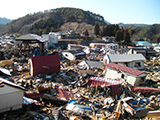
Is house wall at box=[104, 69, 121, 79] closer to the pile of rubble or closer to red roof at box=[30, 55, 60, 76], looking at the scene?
the pile of rubble

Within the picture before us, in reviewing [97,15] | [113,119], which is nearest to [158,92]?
[113,119]

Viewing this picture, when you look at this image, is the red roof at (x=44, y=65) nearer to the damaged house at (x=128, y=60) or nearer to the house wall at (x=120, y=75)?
the house wall at (x=120, y=75)

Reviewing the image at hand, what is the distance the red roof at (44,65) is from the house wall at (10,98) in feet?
17.0

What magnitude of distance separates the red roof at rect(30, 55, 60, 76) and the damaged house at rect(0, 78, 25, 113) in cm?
518

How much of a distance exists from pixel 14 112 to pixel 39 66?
18.1 ft

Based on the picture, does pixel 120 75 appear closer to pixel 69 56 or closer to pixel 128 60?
pixel 128 60

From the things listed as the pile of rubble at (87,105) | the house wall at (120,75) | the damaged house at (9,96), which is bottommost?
the pile of rubble at (87,105)

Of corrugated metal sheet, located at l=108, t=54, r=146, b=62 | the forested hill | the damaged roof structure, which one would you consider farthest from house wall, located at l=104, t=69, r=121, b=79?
the forested hill

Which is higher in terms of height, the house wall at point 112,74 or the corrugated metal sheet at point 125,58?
the corrugated metal sheet at point 125,58

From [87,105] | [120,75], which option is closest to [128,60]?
[120,75]

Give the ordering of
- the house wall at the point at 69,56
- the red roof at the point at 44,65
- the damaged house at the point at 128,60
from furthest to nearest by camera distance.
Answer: the house wall at the point at 69,56 < the damaged house at the point at 128,60 < the red roof at the point at 44,65

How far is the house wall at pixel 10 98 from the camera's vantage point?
484 centimetres

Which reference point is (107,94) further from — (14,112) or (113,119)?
(14,112)

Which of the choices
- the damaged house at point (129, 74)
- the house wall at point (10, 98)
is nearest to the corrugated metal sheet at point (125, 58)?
the damaged house at point (129, 74)
